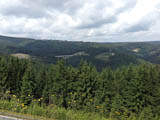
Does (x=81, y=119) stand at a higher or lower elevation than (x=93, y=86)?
higher

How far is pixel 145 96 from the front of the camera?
3023 centimetres

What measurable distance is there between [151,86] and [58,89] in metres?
20.0

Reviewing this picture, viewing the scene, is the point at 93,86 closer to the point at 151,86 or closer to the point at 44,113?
the point at 151,86

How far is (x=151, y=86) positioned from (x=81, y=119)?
87.7 feet

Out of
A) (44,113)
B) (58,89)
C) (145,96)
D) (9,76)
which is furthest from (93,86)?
(44,113)

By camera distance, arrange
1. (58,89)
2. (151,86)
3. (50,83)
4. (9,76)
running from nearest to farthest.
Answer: (151,86), (58,89), (9,76), (50,83)

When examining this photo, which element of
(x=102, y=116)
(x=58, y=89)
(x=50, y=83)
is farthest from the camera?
(x=50, y=83)

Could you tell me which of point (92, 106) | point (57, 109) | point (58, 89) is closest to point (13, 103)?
point (57, 109)

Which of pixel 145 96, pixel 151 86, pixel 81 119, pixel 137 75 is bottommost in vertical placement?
pixel 145 96

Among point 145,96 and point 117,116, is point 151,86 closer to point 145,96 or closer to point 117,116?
point 145,96

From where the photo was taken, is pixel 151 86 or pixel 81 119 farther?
pixel 151 86

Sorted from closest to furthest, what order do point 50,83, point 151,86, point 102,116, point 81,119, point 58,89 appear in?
point 81,119
point 102,116
point 151,86
point 58,89
point 50,83

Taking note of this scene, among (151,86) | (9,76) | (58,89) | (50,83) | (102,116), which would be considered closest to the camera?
(102,116)

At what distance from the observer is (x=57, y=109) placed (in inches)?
336
